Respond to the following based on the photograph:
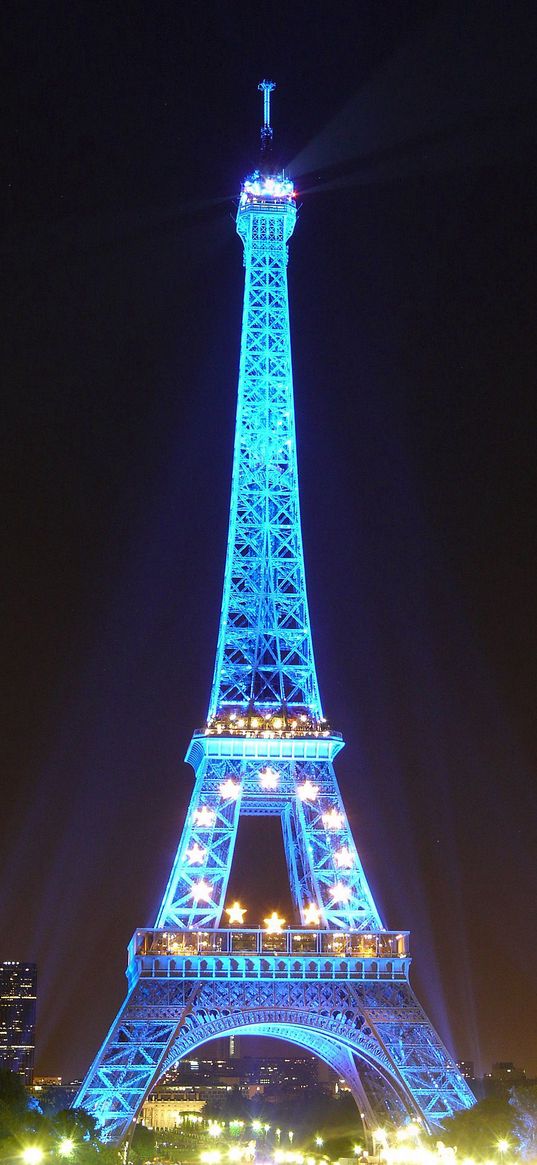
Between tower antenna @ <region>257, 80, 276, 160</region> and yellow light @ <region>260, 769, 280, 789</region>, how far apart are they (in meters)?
46.9

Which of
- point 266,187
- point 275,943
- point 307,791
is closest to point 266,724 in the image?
point 307,791

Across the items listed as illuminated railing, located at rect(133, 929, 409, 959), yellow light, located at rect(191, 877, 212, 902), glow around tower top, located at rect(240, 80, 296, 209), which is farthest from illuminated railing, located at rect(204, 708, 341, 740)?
glow around tower top, located at rect(240, 80, 296, 209)

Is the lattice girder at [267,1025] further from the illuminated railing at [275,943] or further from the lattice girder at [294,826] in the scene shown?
the lattice girder at [294,826]

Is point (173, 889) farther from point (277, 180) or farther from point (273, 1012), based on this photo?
point (277, 180)

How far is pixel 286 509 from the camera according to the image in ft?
314

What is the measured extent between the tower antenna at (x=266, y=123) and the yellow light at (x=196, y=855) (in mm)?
52184

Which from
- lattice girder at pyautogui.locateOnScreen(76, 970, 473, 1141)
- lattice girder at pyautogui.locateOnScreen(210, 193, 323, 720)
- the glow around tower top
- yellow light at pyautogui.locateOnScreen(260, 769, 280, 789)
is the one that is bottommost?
lattice girder at pyautogui.locateOnScreen(76, 970, 473, 1141)

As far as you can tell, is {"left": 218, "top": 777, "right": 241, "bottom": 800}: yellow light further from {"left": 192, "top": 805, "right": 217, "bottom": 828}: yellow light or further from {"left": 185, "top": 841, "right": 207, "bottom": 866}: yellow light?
{"left": 185, "top": 841, "right": 207, "bottom": 866}: yellow light

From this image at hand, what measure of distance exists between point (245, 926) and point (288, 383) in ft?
128

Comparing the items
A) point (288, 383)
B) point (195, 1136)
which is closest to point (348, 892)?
point (288, 383)

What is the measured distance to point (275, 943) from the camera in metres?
79.7

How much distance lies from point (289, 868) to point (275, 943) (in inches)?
475

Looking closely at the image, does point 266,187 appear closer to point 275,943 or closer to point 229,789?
point 229,789

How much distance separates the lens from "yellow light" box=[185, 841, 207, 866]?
8319cm
